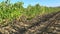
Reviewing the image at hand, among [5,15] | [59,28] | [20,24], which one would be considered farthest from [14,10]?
[59,28]

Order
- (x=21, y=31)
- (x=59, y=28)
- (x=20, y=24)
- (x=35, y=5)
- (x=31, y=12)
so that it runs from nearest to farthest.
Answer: (x=59, y=28) < (x=21, y=31) < (x=20, y=24) < (x=31, y=12) < (x=35, y=5)

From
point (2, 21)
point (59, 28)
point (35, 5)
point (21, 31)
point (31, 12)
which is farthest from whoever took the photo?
point (35, 5)

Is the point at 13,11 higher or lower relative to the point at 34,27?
higher

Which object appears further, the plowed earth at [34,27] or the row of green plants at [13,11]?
the row of green plants at [13,11]

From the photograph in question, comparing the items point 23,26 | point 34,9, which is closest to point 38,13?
point 34,9

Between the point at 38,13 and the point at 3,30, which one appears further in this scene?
the point at 38,13

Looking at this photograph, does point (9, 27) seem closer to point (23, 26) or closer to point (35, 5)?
point (23, 26)

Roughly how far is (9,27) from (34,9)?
14.8 ft

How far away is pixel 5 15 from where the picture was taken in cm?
1220

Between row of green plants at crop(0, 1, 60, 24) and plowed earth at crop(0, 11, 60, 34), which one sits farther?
row of green plants at crop(0, 1, 60, 24)

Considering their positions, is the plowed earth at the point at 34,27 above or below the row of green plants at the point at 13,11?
below

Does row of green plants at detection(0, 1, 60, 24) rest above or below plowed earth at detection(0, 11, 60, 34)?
above

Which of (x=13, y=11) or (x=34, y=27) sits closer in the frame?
(x=34, y=27)

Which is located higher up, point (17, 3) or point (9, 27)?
point (17, 3)
